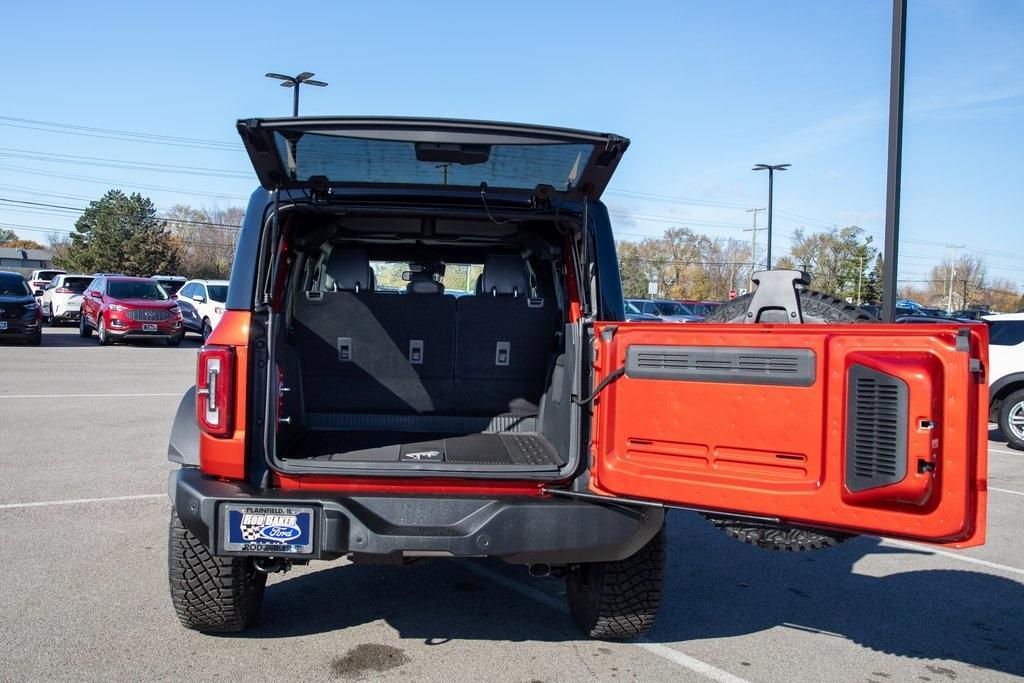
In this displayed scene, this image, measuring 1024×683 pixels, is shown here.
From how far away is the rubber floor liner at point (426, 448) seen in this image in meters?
4.20

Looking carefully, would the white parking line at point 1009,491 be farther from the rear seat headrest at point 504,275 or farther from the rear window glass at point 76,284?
the rear window glass at point 76,284

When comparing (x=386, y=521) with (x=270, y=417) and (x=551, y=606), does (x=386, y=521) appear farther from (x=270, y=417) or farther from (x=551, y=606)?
(x=551, y=606)

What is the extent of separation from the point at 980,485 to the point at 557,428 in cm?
209

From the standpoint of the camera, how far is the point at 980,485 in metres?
2.95

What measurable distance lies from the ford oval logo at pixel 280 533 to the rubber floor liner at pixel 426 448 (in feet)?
1.59

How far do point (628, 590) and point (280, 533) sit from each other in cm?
156

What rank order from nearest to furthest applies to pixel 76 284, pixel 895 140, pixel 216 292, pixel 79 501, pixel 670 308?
pixel 79 501 → pixel 895 140 → pixel 216 292 → pixel 76 284 → pixel 670 308

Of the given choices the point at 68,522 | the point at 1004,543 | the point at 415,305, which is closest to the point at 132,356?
the point at 68,522

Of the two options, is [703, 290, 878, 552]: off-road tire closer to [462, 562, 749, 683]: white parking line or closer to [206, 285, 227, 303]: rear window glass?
[462, 562, 749, 683]: white parking line

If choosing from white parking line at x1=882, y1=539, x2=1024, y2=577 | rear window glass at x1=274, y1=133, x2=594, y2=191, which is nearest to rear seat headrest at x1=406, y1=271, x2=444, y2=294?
rear window glass at x1=274, y1=133, x2=594, y2=191

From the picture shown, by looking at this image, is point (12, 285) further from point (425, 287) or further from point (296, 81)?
point (425, 287)

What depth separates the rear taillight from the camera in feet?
12.3

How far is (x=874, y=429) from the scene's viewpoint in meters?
3.07

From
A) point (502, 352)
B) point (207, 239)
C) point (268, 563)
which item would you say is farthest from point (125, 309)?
point (207, 239)
